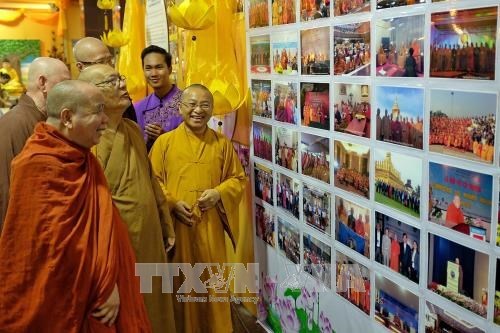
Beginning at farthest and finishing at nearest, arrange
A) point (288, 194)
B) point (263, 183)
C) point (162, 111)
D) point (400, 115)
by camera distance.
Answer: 1. point (162, 111)
2. point (263, 183)
3. point (288, 194)
4. point (400, 115)

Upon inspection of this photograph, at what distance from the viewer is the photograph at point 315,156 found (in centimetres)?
224

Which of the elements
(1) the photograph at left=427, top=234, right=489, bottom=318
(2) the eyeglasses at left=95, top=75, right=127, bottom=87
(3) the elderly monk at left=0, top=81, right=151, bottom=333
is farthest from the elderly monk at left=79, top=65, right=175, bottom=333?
(1) the photograph at left=427, top=234, right=489, bottom=318

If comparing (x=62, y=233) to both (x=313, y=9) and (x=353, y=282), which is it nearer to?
(x=353, y=282)

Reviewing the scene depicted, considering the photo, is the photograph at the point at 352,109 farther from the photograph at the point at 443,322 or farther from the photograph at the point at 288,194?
the photograph at the point at 443,322

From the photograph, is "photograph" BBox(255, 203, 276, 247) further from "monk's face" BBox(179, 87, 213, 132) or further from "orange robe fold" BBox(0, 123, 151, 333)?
"orange robe fold" BBox(0, 123, 151, 333)

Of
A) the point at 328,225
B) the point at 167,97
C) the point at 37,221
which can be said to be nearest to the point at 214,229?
the point at 328,225

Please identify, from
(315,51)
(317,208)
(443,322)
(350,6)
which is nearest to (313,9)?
(315,51)

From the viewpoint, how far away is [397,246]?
5.99 ft

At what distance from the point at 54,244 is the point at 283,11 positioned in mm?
1578

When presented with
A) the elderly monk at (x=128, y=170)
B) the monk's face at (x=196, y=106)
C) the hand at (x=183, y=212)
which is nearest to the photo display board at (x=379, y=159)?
the monk's face at (x=196, y=106)

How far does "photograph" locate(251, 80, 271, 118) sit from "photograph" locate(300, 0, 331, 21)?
19.2 inches

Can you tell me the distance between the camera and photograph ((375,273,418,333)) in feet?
5.83

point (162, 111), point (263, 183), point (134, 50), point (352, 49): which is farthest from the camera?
point (134, 50)

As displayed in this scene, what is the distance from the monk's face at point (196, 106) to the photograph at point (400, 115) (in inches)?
37.9
